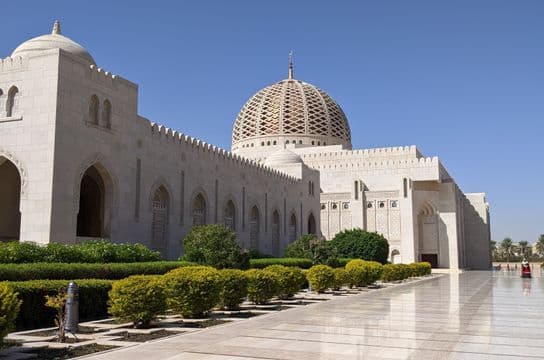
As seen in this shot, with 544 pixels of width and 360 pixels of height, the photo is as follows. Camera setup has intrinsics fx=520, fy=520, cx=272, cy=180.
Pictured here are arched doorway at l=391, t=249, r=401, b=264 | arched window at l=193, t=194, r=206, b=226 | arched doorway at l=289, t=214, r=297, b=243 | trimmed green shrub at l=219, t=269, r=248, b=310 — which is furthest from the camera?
arched doorway at l=391, t=249, r=401, b=264

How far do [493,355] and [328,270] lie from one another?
9628 mm

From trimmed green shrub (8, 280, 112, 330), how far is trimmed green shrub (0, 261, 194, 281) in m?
0.85

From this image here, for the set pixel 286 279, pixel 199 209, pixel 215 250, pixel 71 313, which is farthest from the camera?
pixel 199 209

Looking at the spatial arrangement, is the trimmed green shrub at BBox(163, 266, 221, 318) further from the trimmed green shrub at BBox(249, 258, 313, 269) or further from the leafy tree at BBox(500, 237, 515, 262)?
the leafy tree at BBox(500, 237, 515, 262)

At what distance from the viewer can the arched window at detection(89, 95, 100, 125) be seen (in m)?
17.4

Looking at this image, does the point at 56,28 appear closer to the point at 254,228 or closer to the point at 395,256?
the point at 254,228

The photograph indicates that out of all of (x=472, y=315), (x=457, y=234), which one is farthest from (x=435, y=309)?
(x=457, y=234)

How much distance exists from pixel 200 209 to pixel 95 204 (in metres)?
6.25

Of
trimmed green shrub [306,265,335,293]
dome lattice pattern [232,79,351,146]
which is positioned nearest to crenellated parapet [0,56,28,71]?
trimmed green shrub [306,265,335,293]

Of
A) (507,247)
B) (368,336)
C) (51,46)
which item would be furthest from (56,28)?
(507,247)

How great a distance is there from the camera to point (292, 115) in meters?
50.3

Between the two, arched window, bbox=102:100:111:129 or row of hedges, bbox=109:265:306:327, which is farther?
arched window, bbox=102:100:111:129

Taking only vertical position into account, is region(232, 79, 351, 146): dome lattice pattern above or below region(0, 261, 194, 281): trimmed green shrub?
above

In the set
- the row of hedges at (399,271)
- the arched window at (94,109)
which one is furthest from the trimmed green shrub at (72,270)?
the row of hedges at (399,271)
